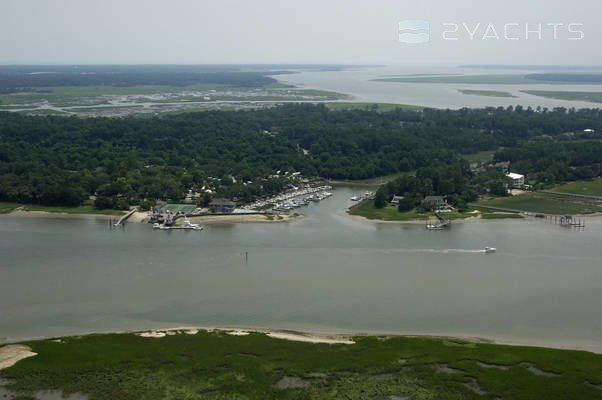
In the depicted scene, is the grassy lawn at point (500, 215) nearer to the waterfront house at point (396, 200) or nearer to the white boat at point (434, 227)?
the white boat at point (434, 227)

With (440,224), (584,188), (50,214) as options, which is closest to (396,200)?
(440,224)

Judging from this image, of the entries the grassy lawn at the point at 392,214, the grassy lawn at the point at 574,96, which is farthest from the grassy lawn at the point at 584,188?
the grassy lawn at the point at 574,96

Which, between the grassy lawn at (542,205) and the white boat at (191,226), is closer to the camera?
the white boat at (191,226)

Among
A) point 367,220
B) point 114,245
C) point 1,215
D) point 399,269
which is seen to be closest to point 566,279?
point 399,269

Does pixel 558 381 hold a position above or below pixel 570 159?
below

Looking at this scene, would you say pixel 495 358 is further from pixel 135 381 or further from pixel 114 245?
pixel 114 245

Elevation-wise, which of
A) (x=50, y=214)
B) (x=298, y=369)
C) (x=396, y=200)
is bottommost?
(x=298, y=369)

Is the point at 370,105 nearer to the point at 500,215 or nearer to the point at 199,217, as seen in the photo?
the point at 500,215
